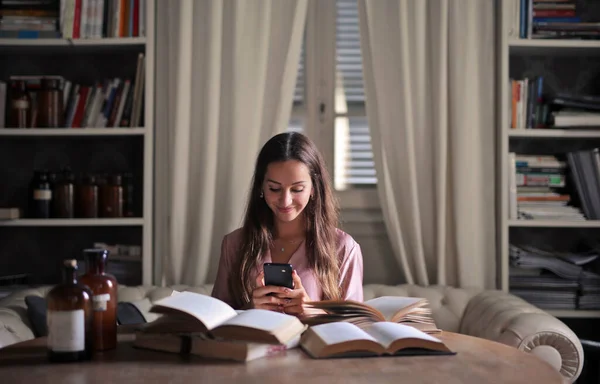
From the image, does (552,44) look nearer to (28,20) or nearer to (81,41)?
(81,41)

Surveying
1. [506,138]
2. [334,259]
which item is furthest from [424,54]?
[334,259]

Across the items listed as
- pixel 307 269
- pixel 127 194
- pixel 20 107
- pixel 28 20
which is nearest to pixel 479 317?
pixel 307 269

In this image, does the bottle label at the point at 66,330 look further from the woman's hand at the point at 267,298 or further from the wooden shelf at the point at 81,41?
the wooden shelf at the point at 81,41

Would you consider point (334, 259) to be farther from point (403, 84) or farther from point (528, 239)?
point (528, 239)

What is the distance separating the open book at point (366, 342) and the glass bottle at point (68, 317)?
468 millimetres

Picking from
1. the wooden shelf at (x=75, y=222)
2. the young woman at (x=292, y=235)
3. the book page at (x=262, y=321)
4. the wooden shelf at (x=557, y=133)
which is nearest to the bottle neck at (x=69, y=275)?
the book page at (x=262, y=321)

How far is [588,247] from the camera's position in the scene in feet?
10.6

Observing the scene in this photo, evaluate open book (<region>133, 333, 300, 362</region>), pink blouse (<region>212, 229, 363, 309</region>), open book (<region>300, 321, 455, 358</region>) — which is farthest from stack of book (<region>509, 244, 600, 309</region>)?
open book (<region>133, 333, 300, 362</region>)

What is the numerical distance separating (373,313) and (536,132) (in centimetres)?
176

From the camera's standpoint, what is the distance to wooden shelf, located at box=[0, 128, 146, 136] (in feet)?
10.1

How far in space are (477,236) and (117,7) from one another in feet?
6.23

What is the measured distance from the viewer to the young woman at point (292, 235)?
7.10 ft

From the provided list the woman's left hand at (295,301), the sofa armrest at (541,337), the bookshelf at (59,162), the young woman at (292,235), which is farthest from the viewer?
the bookshelf at (59,162)

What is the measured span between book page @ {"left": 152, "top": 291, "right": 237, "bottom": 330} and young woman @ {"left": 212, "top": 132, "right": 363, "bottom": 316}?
1.67 ft
